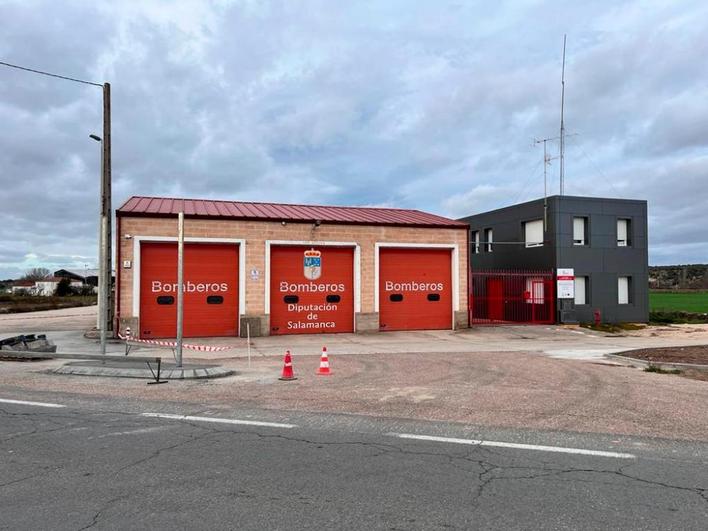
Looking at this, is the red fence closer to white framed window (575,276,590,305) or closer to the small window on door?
white framed window (575,276,590,305)

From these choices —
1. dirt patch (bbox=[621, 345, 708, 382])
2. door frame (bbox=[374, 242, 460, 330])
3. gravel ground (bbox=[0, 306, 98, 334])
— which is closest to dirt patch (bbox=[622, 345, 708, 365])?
dirt patch (bbox=[621, 345, 708, 382])

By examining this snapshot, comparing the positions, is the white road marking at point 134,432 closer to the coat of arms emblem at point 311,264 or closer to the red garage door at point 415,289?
the coat of arms emblem at point 311,264

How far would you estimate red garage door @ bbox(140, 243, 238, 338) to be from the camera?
63.4 ft

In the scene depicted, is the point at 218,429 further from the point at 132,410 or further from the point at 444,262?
the point at 444,262

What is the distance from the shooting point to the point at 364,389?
991 cm

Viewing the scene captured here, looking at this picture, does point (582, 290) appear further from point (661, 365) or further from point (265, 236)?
point (265, 236)

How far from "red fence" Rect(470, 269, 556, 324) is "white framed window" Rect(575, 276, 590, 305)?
62.4 inches

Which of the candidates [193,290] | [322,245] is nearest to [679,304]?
[322,245]

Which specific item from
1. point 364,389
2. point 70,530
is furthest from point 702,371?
point 70,530

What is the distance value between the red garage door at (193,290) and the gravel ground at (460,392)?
6.15 m

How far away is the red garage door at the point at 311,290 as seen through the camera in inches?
824

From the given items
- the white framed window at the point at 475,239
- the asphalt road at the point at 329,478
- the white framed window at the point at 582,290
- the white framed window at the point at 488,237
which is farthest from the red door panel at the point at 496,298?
the asphalt road at the point at 329,478

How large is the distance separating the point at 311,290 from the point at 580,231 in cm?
1410

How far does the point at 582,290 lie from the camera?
27.5 m
